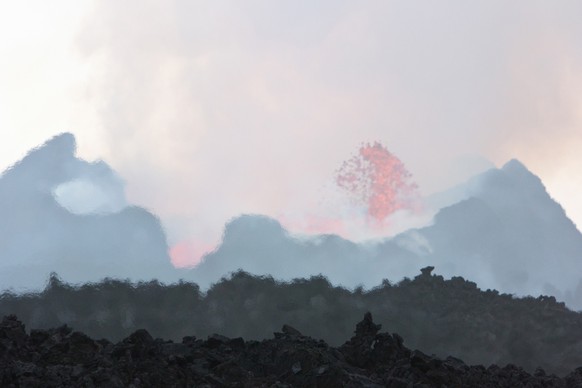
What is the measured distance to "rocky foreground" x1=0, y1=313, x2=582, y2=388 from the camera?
19.0 metres

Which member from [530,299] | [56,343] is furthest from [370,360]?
[530,299]

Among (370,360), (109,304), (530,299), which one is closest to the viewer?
(370,360)

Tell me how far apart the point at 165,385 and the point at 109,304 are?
3985 centimetres

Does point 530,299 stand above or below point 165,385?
above

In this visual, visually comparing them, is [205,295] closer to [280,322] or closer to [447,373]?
[280,322]

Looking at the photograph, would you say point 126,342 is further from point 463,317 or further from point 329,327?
point 463,317

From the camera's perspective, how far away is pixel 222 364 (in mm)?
21156

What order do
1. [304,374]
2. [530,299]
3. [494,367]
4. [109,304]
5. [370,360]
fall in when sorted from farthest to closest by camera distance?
[530,299] → [109,304] → [494,367] → [370,360] → [304,374]

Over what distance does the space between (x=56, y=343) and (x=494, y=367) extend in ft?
46.7

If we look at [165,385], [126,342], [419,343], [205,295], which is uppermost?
[205,295]

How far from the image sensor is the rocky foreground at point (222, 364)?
749 inches

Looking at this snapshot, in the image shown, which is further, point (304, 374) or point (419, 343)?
point (419, 343)

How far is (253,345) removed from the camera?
84.6ft

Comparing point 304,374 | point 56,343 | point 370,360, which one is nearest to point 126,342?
point 56,343
